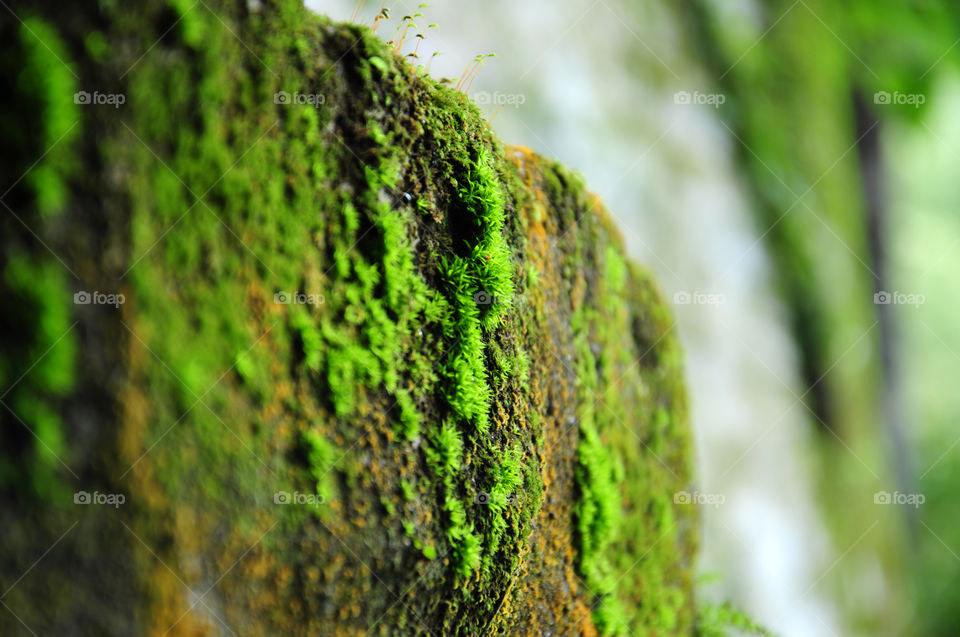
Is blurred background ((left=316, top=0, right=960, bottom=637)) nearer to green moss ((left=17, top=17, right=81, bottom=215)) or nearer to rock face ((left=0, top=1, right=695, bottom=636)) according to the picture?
rock face ((left=0, top=1, right=695, bottom=636))

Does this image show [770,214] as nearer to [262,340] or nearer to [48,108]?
[262,340]

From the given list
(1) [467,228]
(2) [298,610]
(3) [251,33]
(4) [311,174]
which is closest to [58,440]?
(2) [298,610]

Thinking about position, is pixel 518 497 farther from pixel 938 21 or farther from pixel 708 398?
pixel 938 21

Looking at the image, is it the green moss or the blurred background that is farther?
the blurred background

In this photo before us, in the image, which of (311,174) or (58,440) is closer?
(58,440)

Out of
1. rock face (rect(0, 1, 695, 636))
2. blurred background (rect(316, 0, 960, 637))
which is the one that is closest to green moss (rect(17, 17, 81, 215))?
rock face (rect(0, 1, 695, 636))

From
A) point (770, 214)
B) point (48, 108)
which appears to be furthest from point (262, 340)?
point (770, 214)
